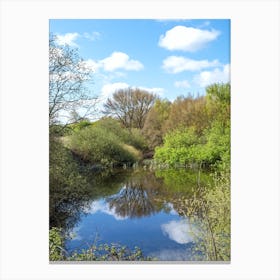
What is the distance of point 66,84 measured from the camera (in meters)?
4.63

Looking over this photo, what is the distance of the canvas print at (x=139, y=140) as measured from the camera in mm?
4430

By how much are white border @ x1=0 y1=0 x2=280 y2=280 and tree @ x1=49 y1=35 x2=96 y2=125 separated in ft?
0.42

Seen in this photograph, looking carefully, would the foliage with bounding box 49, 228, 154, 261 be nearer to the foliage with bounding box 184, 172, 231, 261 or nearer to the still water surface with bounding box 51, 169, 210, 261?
the still water surface with bounding box 51, 169, 210, 261

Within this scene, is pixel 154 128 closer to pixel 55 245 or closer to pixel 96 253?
pixel 96 253

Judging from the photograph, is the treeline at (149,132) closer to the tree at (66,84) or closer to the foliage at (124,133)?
the foliage at (124,133)

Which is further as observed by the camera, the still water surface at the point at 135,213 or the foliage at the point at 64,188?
the foliage at the point at 64,188

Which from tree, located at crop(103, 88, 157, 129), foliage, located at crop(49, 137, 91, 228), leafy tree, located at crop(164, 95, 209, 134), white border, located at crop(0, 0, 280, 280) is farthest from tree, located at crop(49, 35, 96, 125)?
leafy tree, located at crop(164, 95, 209, 134)

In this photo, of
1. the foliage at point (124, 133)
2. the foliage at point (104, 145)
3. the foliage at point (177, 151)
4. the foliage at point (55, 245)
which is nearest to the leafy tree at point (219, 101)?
the foliage at point (177, 151)

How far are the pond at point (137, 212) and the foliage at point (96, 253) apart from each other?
52mm

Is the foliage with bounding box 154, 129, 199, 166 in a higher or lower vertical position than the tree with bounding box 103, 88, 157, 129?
lower

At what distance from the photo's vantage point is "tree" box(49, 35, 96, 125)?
14.9 ft
